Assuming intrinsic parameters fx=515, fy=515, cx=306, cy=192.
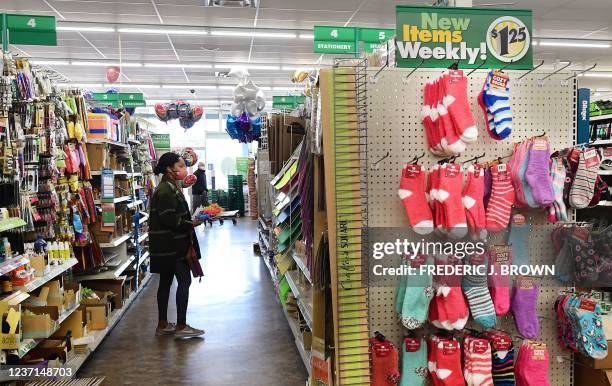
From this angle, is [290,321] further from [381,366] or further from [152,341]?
[381,366]

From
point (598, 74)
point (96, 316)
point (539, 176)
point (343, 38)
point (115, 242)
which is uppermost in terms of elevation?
point (598, 74)

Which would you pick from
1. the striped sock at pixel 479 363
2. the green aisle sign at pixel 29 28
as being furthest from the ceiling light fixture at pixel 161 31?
the striped sock at pixel 479 363

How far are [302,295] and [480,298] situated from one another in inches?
63.8

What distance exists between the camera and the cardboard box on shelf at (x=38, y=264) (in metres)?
3.41

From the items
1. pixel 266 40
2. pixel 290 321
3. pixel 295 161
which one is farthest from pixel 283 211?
pixel 266 40

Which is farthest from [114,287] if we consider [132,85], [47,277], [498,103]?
[132,85]

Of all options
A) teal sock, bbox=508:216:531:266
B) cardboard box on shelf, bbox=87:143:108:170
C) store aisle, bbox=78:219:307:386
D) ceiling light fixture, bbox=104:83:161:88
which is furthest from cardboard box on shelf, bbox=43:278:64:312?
ceiling light fixture, bbox=104:83:161:88

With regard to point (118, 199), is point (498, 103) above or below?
above

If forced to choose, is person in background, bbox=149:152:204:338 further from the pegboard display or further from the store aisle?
the pegboard display

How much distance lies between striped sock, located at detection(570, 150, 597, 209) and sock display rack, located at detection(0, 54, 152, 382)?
3026 millimetres

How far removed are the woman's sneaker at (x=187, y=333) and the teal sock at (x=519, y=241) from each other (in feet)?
10.6

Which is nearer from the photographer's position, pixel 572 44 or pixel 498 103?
pixel 498 103

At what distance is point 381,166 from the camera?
2.50 metres

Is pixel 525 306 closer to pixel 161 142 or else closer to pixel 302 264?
pixel 302 264
